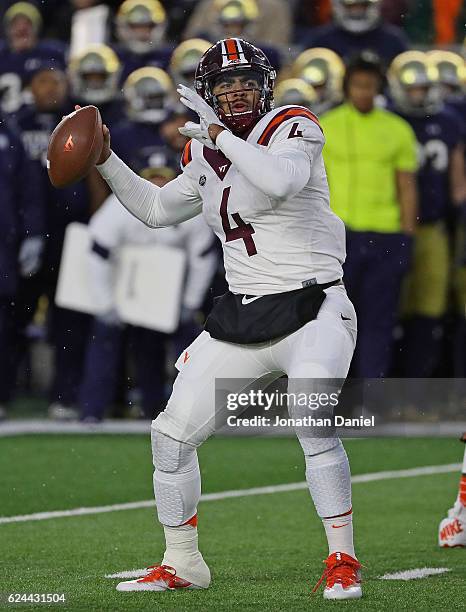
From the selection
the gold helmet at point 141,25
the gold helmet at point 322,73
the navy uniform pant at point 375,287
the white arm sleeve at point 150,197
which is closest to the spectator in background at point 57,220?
the gold helmet at point 141,25

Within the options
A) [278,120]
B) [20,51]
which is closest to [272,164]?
[278,120]

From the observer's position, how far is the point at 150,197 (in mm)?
5781

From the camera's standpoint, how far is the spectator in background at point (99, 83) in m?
11.2

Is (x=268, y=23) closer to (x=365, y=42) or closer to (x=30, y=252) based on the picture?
(x=365, y=42)

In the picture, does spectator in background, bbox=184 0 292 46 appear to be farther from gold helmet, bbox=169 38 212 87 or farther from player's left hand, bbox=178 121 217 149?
player's left hand, bbox=178 121 217 149

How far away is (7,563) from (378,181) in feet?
15.5

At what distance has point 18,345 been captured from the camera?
11031 mm

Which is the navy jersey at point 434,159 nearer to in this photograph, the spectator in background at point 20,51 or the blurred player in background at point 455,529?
the spectator in background at point 20,51

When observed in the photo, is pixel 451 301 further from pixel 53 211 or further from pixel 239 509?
pixel 239 509

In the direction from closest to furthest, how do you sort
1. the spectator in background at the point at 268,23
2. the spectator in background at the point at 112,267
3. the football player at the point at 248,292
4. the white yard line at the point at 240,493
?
the football player at the point at 248,292, the white yard line at the point at 240,493, the spectator in background at the point at 112,267, the spectator in background at the point at 268,23

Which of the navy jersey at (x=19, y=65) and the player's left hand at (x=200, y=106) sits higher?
the navy jersey at (x=19, y=65)

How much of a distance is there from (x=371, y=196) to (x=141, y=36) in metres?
2.78

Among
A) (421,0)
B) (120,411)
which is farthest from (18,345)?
(421,0)

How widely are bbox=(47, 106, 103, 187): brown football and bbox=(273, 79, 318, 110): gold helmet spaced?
5164 millimetres
